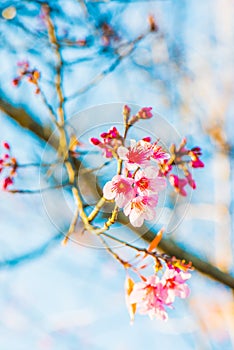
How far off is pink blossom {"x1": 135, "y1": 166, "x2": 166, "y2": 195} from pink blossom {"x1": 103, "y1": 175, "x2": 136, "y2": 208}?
2 cm

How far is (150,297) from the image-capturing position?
4.06 feet

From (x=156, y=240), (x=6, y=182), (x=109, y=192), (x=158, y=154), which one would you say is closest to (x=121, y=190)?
(x=109, y=192)

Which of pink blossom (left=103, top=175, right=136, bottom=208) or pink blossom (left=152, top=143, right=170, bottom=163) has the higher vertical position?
pink blossom (left=152, top=143, right=170, bottom=163)

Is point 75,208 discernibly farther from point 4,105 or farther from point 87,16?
point 87,16

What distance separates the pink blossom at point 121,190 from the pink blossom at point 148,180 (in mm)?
16

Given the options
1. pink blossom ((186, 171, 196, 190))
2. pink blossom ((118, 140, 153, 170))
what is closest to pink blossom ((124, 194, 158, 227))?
pink blossom ((118, 140, 153, 170))

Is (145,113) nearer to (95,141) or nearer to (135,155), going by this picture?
(95,141)

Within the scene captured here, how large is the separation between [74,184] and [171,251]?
1.16 ft

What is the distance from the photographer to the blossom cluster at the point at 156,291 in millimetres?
1196

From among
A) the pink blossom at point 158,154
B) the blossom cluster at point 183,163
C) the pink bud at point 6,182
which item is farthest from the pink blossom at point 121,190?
the pink bud at point 6,182

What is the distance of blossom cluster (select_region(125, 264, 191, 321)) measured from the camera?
120cm

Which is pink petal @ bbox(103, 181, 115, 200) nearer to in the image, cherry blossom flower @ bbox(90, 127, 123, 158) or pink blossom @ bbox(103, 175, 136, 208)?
pink blossom @ bbox(103, 175, 136, 208)

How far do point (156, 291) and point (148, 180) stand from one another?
0.42 meters

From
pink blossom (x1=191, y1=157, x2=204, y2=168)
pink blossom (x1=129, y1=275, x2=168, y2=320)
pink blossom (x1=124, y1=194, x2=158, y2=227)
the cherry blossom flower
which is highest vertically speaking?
pink blossom (x1=191, y1=157, x2=204, y2=168)
